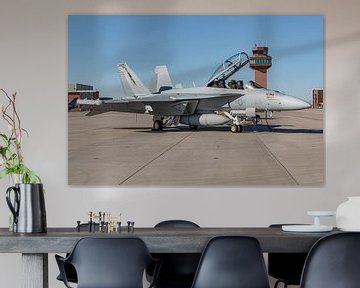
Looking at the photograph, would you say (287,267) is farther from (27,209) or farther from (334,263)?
(27,209)

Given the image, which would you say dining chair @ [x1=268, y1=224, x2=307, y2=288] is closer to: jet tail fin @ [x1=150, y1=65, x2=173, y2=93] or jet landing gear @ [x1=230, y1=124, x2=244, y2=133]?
jet landing gear @ [x1=230, y1=124, x2=244, y2=133]

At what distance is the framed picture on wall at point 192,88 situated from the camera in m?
5.95

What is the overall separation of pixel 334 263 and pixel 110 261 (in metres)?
1.10

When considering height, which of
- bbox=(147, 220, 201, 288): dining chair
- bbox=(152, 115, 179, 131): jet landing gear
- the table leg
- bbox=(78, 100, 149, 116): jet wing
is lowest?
bbox=(147, 220, 201, 288): dining chair

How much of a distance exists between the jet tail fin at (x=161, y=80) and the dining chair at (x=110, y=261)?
248cm

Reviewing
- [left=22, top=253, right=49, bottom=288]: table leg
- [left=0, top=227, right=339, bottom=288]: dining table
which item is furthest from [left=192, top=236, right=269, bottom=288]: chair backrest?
[left=22, top=253, right=49, bottom=288]: table leg

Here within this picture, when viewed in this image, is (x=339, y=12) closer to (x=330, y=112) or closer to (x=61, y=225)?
(x=330, y=112)

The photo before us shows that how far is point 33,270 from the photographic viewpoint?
151 inches

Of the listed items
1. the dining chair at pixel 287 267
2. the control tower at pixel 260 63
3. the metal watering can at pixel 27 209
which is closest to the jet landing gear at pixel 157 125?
the control tower at pixel 260 63

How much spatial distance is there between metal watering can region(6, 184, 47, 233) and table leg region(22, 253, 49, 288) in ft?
0.60

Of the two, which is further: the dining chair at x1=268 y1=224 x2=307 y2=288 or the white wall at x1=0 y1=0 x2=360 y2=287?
the white wall at x1=0 y1=0 x2=360 y2=287

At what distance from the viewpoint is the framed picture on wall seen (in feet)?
19.5

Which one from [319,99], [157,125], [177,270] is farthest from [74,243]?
[319,99]

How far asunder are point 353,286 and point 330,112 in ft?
8.06
